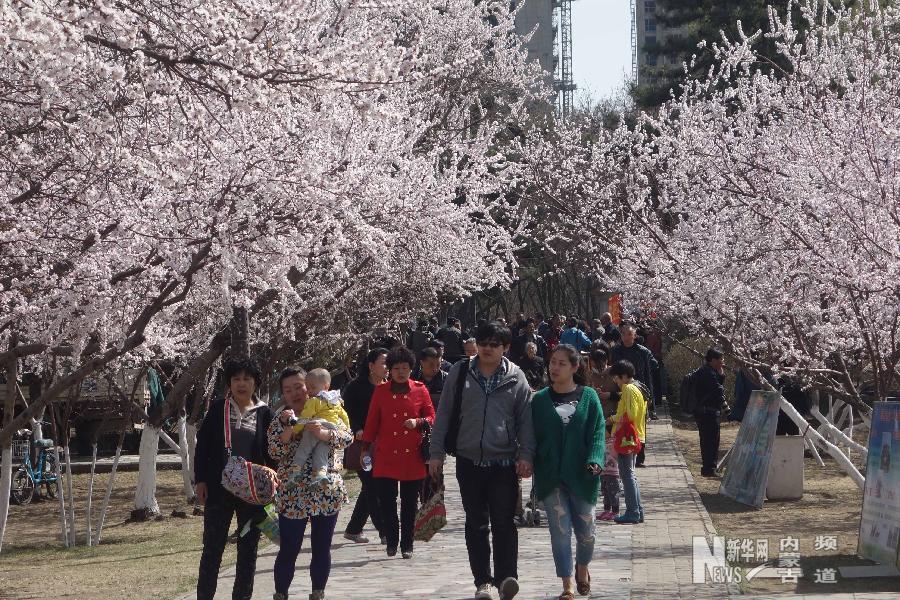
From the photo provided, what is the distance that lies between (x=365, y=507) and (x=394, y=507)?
1138mm

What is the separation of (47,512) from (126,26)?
542 inches

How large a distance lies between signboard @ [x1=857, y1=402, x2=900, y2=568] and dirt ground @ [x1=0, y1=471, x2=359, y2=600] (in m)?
5.06

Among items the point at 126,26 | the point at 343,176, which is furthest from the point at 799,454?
the point at 126,26

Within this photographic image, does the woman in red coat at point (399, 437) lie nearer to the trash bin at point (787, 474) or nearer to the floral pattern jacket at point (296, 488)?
the floral pattern jacket at point (296, 488)

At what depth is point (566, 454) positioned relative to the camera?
8953 mm

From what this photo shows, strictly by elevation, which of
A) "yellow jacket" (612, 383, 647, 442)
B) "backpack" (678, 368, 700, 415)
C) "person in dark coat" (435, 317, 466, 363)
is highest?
"person in dark coat" (435, 317, 466, 363)

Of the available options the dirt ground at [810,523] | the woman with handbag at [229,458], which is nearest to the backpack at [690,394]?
the dirt ground at [810,523]

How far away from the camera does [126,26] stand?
6.61 meters

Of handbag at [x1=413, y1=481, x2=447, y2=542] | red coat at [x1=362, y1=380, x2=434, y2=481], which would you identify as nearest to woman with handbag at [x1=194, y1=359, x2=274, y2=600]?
handbag at [x1=413, y1=481, x2=447, y2=542]

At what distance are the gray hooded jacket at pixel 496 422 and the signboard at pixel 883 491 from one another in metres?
2.79

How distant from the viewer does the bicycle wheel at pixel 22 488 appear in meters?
19.7

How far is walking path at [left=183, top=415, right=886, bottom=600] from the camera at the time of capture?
31.4ft

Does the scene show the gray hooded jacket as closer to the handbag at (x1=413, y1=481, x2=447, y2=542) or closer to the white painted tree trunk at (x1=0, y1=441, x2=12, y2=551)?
the handbag at (x1=413, y1=481, x2=447, y2=542)

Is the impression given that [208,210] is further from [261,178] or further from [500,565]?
[500,565]
